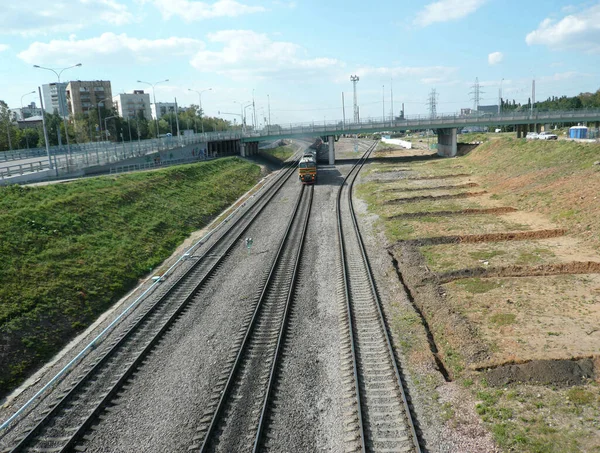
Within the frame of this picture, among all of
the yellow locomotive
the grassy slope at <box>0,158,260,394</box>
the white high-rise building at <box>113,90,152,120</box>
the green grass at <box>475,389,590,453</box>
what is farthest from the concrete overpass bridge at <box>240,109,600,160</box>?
the white high-rise building at <box>113,90,152,120</box>

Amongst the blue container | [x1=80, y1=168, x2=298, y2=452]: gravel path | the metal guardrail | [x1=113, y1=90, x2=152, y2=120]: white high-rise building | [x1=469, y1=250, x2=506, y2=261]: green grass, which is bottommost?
[x1=80, y1=168, x2=298, y2=452]: gravel path

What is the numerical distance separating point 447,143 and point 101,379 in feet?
227

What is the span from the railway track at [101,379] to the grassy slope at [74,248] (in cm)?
218

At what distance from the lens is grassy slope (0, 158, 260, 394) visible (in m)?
16.2

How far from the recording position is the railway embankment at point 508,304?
36.1 ft

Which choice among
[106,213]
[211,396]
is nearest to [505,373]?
[211,396]

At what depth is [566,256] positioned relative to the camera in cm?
2198

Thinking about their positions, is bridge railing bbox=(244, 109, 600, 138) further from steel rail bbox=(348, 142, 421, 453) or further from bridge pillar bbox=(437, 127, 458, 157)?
steel rail bbox=(348, 142, 421, 453)

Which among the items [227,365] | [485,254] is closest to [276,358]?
[227,365]

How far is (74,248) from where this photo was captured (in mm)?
23453

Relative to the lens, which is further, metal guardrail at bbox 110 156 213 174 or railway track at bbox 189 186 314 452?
metal guardrail at bbox 110 156 213 174

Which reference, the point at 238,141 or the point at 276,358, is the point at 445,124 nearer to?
the point at 238,141

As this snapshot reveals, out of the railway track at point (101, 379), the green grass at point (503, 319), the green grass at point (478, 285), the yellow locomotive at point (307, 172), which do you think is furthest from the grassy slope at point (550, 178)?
the railway track at point (101, 379)

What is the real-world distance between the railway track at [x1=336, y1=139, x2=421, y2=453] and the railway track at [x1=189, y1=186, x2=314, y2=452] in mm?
1988
